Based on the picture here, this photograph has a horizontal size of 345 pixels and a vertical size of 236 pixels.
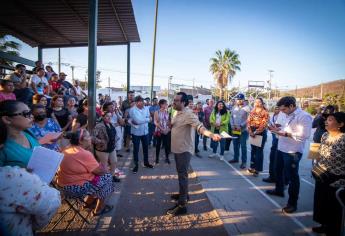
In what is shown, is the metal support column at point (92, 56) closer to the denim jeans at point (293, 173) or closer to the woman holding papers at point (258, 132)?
the denim jeans at point (293, 173)

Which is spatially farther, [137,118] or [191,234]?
[137,118]

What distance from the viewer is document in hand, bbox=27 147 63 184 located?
7.15ft

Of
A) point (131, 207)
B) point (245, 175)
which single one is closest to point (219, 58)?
point (245, 175)

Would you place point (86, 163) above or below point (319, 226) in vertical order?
above

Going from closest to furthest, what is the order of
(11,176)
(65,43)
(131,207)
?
(11,176) < (131,207) < (65,43)

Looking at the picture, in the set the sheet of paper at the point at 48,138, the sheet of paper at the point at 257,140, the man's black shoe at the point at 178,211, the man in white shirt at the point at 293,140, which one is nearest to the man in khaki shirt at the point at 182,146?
the man's black shoe at the point at 178,211

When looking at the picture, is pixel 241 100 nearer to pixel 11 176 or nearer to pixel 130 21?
pixel 130 21

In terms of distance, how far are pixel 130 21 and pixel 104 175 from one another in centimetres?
Result: 557

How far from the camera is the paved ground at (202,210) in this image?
3.45 metres

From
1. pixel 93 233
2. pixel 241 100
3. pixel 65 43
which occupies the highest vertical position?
pixel 65 43

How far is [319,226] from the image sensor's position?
354cm

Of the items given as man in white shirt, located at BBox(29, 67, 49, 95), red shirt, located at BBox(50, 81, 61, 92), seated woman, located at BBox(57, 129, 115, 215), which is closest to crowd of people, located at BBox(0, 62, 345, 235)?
seated woman, located at BBox(57, 129, 115, 215)

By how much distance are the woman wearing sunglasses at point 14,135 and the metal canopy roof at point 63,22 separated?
478 centimetres

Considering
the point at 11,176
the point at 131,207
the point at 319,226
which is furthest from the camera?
the point at 131,207
